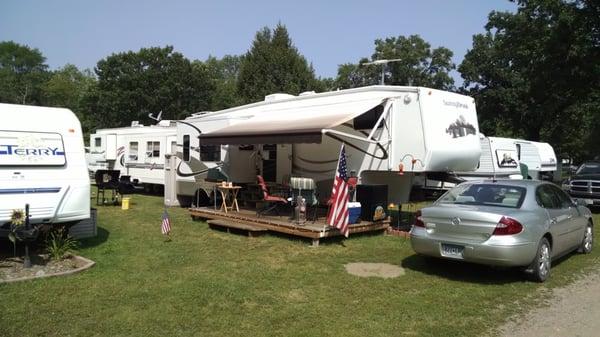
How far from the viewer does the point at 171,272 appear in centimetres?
751

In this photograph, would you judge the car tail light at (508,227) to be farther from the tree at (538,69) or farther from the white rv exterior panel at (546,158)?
the tree at (538,69)

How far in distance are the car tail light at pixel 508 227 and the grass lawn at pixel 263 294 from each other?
0.77 m

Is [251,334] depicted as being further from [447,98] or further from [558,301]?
[447,98]

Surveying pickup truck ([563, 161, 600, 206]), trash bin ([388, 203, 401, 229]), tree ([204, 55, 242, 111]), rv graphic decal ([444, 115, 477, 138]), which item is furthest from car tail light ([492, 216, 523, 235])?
tree ([204, 55, 242, 111])

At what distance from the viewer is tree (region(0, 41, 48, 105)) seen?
202 feet

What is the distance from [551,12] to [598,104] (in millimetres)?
4867

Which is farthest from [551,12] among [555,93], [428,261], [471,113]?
[428,261]

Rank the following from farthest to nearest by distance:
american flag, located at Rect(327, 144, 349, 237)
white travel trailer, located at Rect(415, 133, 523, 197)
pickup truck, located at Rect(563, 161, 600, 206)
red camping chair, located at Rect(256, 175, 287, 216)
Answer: white travel trailer, located at Rect(415, 133, 523, 197)
pickup truck, located at Rect(563, 161, 600, 206)
red camping chair, located at Rect(256, 175, 287, 216)
american flag, located at Rect(327, 144, 349, 237)

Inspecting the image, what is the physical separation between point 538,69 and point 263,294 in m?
22.8

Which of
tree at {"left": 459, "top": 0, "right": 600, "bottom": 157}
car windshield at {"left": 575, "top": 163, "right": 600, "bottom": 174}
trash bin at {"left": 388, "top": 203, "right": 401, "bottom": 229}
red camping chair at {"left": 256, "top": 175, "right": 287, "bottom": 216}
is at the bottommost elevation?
trash bin at {"left": 388, "top": 203, "right": 401, "bottom": 229}

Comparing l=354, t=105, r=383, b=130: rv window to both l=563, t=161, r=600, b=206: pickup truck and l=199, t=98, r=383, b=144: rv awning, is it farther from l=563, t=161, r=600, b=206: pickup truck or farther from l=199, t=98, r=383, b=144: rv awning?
l=563, t=161, r=600, b=206: pickup truck

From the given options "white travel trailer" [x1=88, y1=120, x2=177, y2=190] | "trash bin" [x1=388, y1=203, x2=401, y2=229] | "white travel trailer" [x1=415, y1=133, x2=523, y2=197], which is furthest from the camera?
"white travel trailer" [x1=88, y1=120, x2=177, y2=190]

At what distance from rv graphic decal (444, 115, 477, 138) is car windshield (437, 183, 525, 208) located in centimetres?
249

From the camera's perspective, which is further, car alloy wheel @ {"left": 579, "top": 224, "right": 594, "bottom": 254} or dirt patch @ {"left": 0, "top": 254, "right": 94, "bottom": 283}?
car alloy wheel @ {"left": 579, "top": 224, "right": 594, "bottom": 254}
